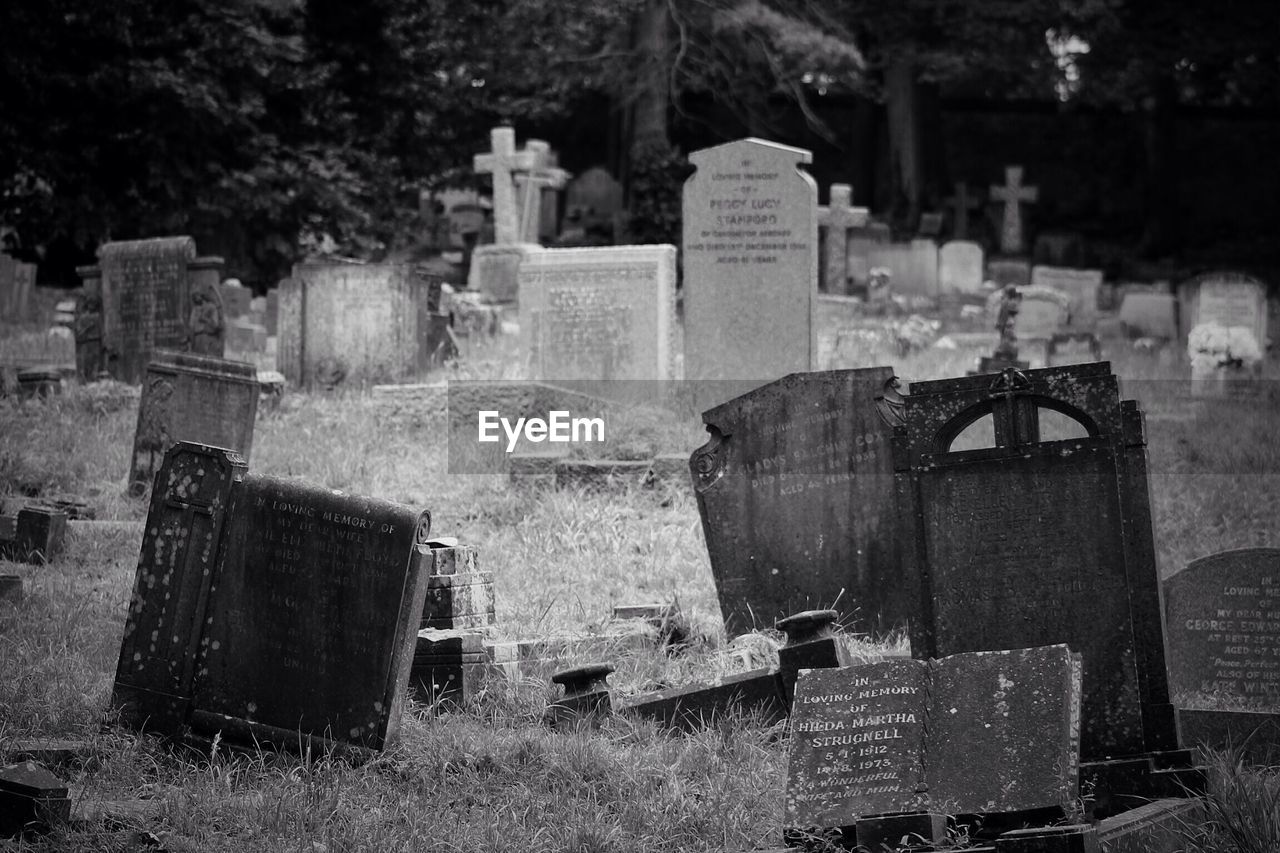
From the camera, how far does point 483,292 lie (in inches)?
814

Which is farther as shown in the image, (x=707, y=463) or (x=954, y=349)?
(x=954, y=349)

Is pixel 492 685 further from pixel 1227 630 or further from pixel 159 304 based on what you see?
pixel 159 304

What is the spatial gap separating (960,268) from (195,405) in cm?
1728

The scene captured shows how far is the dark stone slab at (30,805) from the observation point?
14.9ft

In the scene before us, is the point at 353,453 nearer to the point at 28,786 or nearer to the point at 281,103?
the point at 28,786

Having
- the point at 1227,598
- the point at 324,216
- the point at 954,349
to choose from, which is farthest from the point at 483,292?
the point at 1227,598

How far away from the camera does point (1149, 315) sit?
20422mm

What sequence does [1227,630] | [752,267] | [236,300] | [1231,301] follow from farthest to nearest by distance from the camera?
[236,300]
[1231,301]
[752,267]
[1227,630]

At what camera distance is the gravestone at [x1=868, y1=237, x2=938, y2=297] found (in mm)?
24500

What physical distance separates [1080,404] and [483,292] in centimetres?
1594

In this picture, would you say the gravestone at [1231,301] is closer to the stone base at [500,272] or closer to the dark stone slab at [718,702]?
the stone base at [500,272]

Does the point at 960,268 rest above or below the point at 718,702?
above

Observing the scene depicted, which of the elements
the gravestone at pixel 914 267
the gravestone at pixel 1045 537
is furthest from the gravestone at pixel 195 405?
the gravestone at pixel 914 267

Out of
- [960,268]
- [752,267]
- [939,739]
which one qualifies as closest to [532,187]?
[960,268]
